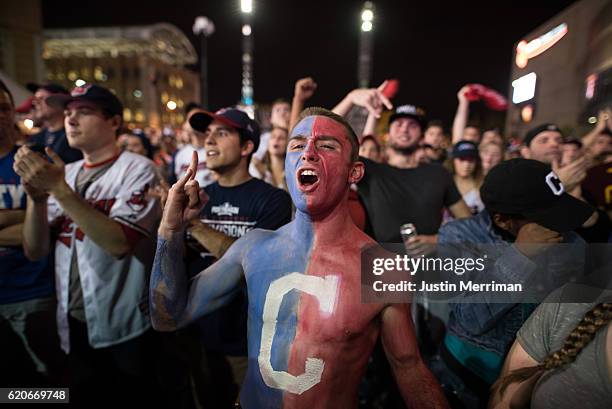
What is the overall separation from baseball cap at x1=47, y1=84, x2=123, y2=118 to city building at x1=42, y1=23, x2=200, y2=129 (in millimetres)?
60243

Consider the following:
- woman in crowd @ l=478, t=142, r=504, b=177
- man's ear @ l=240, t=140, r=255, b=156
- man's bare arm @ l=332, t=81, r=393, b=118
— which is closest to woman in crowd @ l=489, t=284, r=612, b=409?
man's bare arm @ l=332, t=81, r=393, b=118

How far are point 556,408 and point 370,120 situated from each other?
3.23m

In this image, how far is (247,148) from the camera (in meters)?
2.86

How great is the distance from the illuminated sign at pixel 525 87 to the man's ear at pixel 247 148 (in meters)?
1.89

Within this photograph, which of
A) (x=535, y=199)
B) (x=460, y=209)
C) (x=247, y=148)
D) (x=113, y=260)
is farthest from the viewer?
(x=460, y=209)

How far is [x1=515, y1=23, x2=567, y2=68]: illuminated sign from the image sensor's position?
1962mm

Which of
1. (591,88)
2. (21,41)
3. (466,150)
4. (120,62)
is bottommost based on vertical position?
(466,150)

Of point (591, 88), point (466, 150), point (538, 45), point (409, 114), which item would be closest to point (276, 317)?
point (538, 45)

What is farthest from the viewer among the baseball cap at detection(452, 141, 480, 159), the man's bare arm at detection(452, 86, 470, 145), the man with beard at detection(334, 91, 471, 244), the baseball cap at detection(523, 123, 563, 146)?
the man's bare arm at detection(452, 86, 470, 145)

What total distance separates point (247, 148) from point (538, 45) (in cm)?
207

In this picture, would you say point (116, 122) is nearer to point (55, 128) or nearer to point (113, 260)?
point (113, 260)

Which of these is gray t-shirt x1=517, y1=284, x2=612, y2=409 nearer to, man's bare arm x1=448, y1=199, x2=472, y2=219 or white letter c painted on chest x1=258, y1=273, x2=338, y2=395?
white letter c painted on chest x1=258, y1=273, x2=338, y2=395

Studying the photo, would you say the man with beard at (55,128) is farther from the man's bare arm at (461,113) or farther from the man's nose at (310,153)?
the man's bare arm at (461,113)

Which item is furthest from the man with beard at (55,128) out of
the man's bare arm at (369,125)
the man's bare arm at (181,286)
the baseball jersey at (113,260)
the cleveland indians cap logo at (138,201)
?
the man's bare arm at (369,125)
